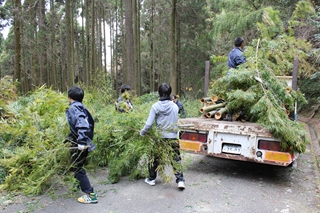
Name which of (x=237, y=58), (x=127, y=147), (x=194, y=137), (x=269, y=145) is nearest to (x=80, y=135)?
(x=127, y=147)

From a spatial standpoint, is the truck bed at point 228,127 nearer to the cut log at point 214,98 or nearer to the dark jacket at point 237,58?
the cut log at point 214,98

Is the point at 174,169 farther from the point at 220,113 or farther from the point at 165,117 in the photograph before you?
the point at 220,113

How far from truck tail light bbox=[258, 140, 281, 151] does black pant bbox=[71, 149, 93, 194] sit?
10.0 feet

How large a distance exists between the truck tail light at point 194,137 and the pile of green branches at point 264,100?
97 cm

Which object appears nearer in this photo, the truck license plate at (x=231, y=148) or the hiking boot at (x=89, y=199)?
the hiking boot at (x=89, y=199)

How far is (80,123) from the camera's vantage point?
13.3 feet

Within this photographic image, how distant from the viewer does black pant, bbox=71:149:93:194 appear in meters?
4.25

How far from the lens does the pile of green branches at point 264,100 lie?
4938 mm

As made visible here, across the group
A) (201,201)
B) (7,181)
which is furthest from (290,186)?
(7,181)

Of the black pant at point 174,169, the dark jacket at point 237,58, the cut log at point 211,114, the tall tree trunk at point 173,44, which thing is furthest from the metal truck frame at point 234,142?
the tall tree trunk at point 173,44

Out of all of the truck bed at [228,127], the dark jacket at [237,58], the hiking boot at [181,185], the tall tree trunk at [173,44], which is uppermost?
the tall tree trunk at [173,44]

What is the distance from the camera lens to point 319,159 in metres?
7.40

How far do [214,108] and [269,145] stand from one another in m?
1.75

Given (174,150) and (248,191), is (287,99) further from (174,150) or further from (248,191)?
(174,150)
